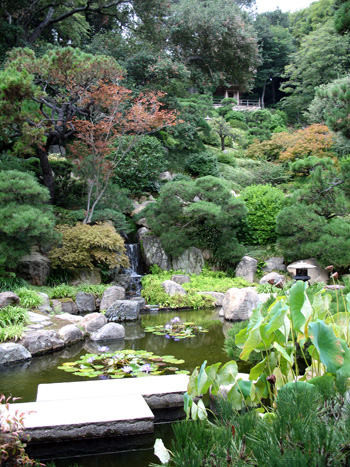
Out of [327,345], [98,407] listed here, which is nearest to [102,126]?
[98,407]

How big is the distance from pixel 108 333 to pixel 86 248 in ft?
11.0

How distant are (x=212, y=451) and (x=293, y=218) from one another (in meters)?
9.33

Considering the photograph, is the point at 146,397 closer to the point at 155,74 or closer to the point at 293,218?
the point at 293,218

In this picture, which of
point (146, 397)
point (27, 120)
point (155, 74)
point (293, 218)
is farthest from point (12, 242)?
point (155, 74)

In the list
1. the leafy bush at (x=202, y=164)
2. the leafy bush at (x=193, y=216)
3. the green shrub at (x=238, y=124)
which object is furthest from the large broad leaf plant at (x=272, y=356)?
the green shrub at (x=238, y=124)

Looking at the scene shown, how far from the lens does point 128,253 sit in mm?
11406

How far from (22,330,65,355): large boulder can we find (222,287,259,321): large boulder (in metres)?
3.36

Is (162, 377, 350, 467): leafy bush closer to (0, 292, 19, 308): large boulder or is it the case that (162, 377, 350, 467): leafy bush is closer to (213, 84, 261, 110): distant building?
(0, 292, 19, 308): large boulder

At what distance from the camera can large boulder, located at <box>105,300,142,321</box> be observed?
7652 mm

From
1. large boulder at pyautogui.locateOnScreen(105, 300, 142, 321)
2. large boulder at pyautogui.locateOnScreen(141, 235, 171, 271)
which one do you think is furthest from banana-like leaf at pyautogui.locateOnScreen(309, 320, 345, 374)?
large boulder at pyautogui.locateOnScreen(141, 235, 171, 271)

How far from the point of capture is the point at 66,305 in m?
8.17

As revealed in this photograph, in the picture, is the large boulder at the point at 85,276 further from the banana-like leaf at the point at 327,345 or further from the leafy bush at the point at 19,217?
the banana-like leaf at the point at 327,345

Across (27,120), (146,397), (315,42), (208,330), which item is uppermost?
(315,42)

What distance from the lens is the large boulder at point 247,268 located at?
11.0 metres
